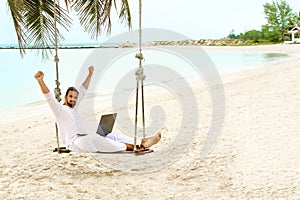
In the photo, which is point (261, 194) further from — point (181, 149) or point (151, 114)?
point (151, 114)

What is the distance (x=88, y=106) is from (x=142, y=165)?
14.7 ft

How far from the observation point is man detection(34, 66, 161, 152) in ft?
9.83

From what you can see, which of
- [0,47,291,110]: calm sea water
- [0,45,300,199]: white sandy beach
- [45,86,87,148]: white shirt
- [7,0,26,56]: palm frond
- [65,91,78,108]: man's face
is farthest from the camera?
[0,47,291,110]: calm sea water

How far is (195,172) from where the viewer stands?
10.9 feet

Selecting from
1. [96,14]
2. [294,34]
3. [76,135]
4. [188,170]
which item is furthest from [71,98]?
[294,34]

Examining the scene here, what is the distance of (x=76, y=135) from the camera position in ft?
10.3

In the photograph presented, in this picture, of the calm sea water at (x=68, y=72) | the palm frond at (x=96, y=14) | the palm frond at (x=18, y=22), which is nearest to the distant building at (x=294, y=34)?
the calm sea water at (x=68, y=72)

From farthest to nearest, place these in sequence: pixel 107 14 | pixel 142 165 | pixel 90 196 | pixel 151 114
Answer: pixel 151 114 → pixel 107 14 → pixel 142 165 → pixel 90 196

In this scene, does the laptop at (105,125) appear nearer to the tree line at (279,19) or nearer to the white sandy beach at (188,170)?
the white sandy beach at (188,170)

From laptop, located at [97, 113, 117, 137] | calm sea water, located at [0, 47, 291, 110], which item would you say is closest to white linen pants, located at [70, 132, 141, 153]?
laptop, located at [97, 113, 117, 137]

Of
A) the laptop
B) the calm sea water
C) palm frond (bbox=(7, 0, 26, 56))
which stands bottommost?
the calm sea water

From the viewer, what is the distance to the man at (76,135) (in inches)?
118

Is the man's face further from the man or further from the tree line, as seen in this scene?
the tree line

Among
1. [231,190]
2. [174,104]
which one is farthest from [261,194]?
[174,104]
